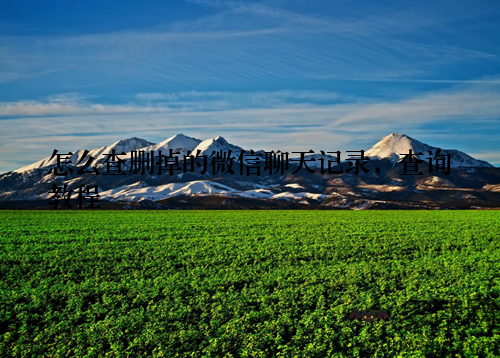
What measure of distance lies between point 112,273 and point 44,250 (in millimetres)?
8743

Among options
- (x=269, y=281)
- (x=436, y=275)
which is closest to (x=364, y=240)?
(x=436, y=275)

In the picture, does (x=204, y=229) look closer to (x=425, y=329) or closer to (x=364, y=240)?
(x=364, y=240)

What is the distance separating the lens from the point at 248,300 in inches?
581

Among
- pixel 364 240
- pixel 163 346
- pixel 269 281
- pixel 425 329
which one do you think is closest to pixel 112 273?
pixel 269 281

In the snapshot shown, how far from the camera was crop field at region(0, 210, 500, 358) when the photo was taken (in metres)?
11.6

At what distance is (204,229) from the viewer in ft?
124

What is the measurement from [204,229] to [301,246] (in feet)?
45.3

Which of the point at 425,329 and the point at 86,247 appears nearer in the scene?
the point at 425,329

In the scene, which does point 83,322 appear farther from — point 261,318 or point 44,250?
point 44,250

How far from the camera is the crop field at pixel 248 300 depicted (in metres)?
11.6

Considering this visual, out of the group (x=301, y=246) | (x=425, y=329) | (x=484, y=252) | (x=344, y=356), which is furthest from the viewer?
(x=301, y=246)

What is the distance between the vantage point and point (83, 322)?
13383mm

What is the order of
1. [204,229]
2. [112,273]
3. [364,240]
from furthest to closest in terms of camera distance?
[204,229], [364,240], [112,273]

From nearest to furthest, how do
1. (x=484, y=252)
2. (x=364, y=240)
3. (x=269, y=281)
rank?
1. (x=269, y=281)
2. (x=484, y=252)
3. (x=364, y=240)
